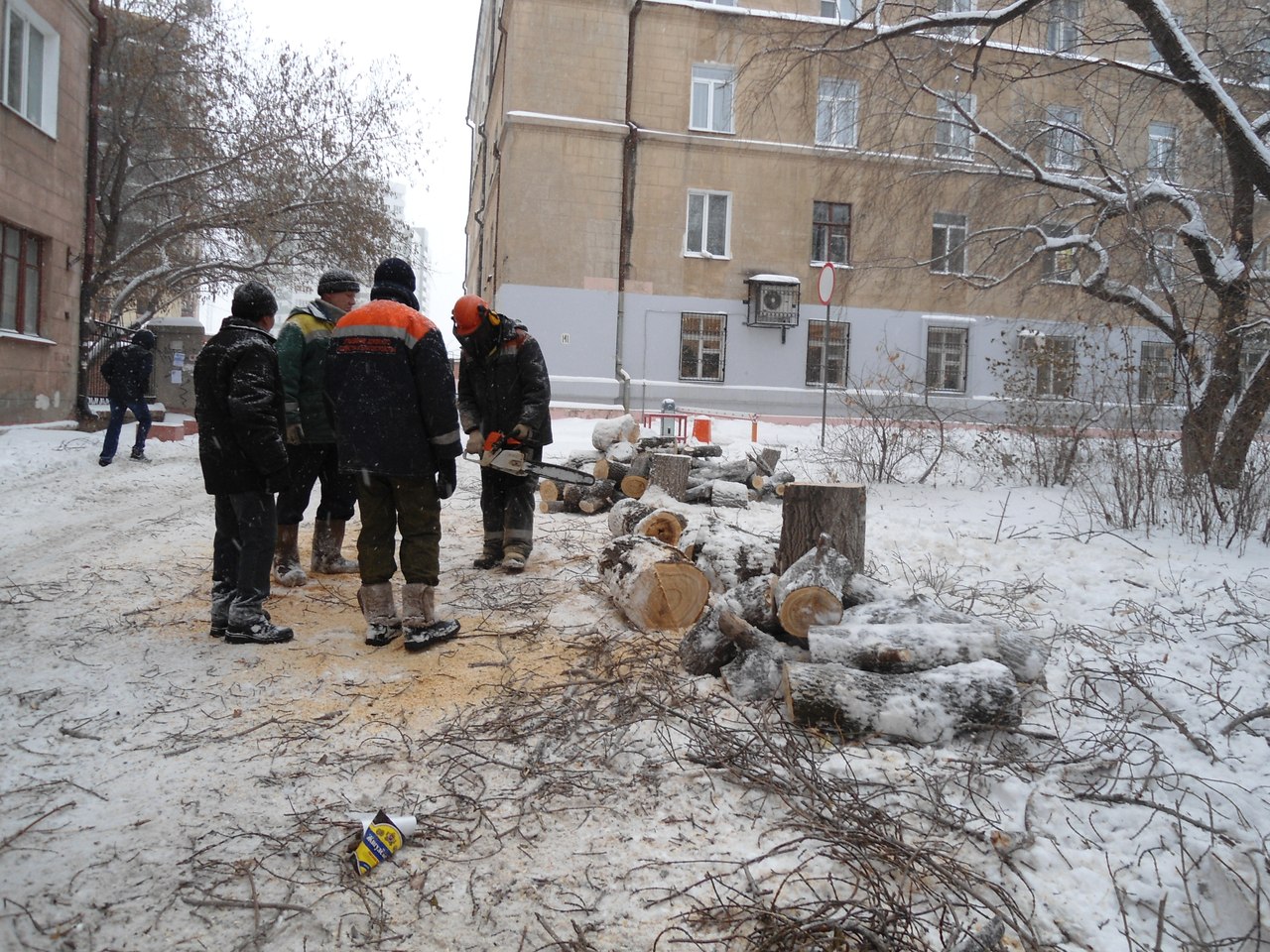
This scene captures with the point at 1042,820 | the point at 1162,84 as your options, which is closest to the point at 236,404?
the point at 1042,820

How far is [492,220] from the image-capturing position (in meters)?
24.2

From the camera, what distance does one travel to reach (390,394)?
399 centimetres

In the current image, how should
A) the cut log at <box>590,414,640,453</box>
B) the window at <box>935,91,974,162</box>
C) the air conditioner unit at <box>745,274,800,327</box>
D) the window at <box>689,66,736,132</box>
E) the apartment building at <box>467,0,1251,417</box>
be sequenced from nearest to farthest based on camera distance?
1. the cut log at <box>590,414,640,453</box>
2. the window at <box>935,91,974,162</box>
3. the apartment building at <box>467,0,1251,417</box>
4. the air conditioner unit at <box>745,274,800,327</box>
5. the window at <box>689,66,736,132</box>

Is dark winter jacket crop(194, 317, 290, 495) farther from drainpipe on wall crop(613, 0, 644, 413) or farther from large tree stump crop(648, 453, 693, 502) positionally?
drainpipe on wall crop(613, 0, 644, 413)

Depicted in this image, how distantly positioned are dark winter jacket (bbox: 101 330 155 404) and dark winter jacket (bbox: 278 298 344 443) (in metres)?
7.04

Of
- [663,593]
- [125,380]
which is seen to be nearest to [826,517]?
[663,593]

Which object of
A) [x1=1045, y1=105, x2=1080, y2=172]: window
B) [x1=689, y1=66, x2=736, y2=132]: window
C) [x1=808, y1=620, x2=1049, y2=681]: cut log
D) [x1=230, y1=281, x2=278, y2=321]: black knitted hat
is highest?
[x1=689, y1=66, x2=736, y2=132]: window

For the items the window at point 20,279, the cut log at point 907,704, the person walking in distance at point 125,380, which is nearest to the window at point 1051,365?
the cut log at point 907,704

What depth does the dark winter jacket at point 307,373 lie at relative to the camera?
198 inches

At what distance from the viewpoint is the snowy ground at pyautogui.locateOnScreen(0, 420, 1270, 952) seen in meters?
2.12

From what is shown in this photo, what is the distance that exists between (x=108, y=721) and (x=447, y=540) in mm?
3773

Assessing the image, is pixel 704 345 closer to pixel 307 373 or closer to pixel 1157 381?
pixel 1157 381

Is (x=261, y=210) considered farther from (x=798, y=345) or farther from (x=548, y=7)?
(x=798, y=345)

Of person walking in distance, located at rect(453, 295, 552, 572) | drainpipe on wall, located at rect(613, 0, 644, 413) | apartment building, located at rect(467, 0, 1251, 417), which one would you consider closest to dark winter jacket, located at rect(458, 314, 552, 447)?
person walking in distance, located at rect(453, 295, 552, 572)
